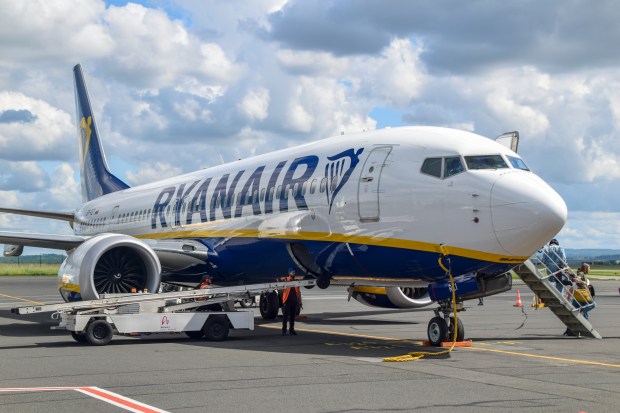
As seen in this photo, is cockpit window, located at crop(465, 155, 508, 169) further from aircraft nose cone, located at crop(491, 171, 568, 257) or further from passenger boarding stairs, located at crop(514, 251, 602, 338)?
passenger boarding stairs, located at crop(514, 251, 602, 338)

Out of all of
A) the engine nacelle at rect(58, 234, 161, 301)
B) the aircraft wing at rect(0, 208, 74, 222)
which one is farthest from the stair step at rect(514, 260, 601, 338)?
the aircraft wing at rect(0, 208, 74, 222)

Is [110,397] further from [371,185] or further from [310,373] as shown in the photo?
[371,185]

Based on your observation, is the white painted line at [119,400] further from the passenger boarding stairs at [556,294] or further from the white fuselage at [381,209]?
the passenger boarding stairs at [556,294]

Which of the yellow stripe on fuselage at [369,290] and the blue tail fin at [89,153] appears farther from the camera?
the blue tail fin at [89,153]

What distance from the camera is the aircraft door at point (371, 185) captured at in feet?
47.3

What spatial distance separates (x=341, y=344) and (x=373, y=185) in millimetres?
2981

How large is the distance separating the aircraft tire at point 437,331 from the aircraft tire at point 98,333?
5.67m

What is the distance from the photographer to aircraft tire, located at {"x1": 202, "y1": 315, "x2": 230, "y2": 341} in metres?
15.9

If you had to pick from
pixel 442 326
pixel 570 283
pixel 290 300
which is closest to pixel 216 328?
pixel 290 300

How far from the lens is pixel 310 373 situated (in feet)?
35.9

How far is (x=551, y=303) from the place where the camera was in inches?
666

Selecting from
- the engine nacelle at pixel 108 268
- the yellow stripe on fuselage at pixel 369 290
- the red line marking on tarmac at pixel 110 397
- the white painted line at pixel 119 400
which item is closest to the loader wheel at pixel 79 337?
the engine nacelle at pixel 108 268

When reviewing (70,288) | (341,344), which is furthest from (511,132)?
(70,288)

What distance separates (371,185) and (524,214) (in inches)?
118
